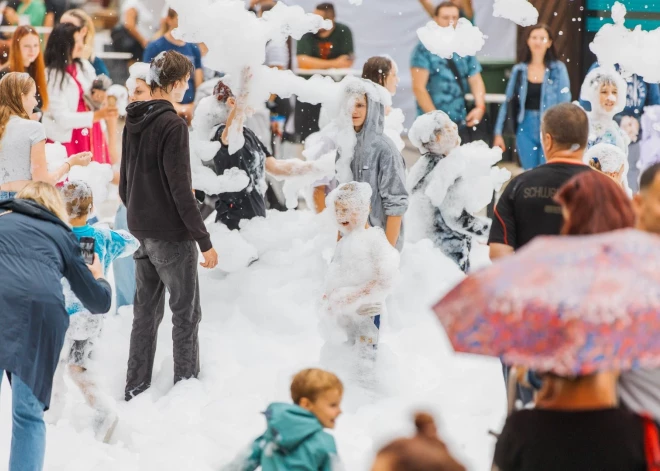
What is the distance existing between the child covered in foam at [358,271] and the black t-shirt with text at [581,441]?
7.94 feet

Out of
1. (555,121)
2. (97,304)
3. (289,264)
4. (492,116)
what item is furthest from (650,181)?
(492,116)

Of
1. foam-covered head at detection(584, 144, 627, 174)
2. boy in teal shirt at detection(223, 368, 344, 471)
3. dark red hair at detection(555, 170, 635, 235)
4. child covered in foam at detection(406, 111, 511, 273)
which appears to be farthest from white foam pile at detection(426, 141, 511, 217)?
dark red hair at detection(555, 170, 635, 235)

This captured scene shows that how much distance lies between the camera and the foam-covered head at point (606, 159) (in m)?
5.50

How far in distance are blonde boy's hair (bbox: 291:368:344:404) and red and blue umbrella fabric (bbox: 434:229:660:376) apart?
67 centimetres

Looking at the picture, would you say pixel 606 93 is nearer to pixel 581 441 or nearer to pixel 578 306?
pixel 581 441

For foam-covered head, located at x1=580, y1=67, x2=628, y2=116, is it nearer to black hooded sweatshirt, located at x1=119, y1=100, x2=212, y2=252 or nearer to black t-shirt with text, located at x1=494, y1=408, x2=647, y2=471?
black hooded sweatshirt, located at x1=119, y1=100, x2=212, y2=252

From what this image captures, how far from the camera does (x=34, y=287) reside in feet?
12.2

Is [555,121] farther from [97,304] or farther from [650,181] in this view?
[97,304]

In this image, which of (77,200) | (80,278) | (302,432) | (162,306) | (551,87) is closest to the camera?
(302,432)

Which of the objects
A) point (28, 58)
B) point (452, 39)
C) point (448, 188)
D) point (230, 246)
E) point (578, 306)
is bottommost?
point (230, 246)

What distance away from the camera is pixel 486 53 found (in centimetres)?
1023

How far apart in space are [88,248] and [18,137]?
1.22m

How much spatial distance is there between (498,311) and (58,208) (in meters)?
2.07

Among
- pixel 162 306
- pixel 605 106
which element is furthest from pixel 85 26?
pixel 605 106
